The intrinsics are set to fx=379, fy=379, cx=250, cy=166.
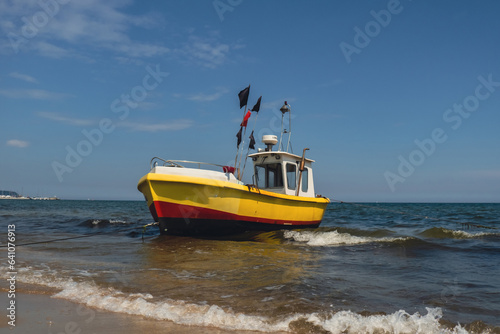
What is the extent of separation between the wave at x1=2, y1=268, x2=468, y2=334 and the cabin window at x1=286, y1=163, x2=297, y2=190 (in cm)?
864

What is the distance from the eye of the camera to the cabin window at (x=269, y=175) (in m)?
13.3

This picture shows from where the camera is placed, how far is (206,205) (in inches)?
417

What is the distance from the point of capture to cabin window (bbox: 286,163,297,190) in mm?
13289

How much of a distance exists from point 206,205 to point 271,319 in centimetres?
648

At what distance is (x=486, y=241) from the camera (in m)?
12.6

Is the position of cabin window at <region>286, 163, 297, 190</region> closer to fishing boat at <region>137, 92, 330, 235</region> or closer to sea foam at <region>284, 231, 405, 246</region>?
fishing boat at <region>137, 92, 330, 235</region>

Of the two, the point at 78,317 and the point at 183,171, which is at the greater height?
the point at 183,171

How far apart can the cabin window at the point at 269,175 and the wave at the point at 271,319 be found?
8.72m

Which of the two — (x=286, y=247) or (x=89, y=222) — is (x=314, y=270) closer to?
(x=286, y=247)

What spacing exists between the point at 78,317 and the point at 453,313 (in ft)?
14.9

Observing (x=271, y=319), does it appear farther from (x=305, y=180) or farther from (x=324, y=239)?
(x=305, y=180)

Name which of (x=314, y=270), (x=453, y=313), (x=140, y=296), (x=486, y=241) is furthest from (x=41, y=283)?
(x=486, y=241)

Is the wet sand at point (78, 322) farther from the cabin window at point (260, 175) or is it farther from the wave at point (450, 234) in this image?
the wave at point (450, 234)

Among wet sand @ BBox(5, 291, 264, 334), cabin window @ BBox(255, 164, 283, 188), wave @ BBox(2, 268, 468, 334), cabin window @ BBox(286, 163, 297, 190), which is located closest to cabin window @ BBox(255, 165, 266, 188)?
cabin window @ BBox(255, 164, 283, 188)
